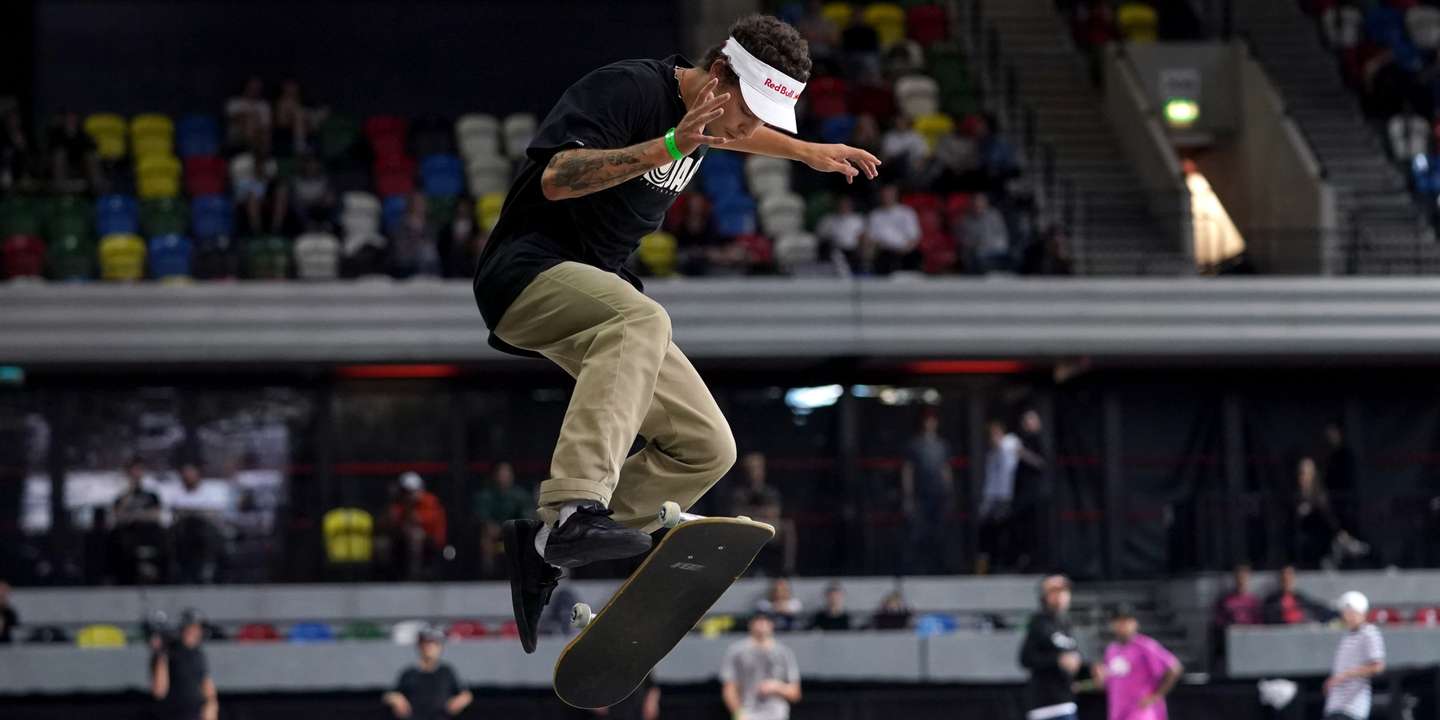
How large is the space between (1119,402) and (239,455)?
812 cm

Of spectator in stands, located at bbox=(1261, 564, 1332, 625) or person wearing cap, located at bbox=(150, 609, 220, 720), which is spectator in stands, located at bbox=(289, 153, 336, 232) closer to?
person wearing cap, located at bbox=(150, 609, 220, 720)

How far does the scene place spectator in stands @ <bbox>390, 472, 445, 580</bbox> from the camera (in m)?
15.9

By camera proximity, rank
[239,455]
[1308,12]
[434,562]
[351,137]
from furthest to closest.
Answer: [1308,12]
[351,137]
[239,455]
[434,562]

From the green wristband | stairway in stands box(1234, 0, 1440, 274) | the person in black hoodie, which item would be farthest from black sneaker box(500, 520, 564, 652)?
stairway in stands box(1234, 0, 1440, 274)

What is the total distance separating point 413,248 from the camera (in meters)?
16.5

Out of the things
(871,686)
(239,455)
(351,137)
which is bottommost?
(871,686)

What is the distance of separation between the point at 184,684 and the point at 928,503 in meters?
6.75

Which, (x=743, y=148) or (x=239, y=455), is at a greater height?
(x=743, y=148)

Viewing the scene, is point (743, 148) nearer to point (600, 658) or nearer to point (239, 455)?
point (600, 658)

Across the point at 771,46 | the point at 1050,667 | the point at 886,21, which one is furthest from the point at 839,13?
the point at 771,46

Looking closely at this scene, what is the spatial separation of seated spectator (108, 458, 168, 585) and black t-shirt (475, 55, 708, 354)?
1124 centimetres

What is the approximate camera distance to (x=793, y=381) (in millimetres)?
17984

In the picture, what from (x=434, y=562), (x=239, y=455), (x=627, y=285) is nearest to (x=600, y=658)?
(x=627, y=285)

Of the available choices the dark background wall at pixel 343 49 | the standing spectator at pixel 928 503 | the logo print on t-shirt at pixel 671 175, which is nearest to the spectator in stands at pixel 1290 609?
the standing spectator at pixel 928 503
